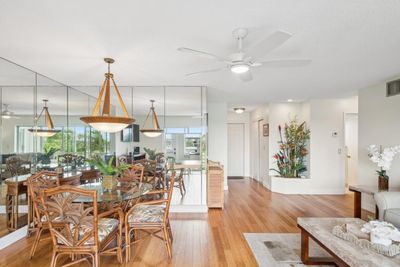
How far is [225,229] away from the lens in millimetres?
3496

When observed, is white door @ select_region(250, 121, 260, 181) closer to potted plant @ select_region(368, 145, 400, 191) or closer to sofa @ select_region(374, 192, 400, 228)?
potted plant @ select_region(368, 145, 400, 191)

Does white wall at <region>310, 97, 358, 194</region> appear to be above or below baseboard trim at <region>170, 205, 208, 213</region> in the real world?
above

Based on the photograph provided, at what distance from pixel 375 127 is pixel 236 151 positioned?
14.6ft

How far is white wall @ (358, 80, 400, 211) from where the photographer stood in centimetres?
394

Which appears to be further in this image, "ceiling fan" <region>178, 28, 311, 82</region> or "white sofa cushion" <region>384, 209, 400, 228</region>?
"white sofa cushion" <region>384, 209, 400, 228</region>

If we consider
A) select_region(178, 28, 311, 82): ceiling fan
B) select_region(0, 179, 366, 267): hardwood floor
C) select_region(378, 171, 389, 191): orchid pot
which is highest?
select_region(178, 28, 311, 82): ceiling fan

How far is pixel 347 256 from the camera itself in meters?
1.84

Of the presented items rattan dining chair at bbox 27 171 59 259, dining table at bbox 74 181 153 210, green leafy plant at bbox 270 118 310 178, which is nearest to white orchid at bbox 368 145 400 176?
green leafy plant at bbox 270 118 310 178

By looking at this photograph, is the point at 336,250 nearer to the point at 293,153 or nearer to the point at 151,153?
the point at 151,153

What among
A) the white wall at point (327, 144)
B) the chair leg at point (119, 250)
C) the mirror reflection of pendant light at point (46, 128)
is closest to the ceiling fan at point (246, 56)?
the chair leg at point (119, 250)

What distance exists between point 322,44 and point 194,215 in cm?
332

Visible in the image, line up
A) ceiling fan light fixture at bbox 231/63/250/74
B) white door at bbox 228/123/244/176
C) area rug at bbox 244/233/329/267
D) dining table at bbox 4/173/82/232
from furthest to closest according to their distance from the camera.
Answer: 1. white door at bbox 228/123/244/176
2. dining table at bbox 4/173/82/232
3. area rug at bbox 244/233/329/267
4. ceiling fan light fixture at bbox 231/63/250/74

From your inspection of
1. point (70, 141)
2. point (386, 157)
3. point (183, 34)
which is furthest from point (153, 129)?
point (386, 157)

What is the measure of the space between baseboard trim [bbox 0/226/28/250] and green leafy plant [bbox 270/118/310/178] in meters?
5.36
